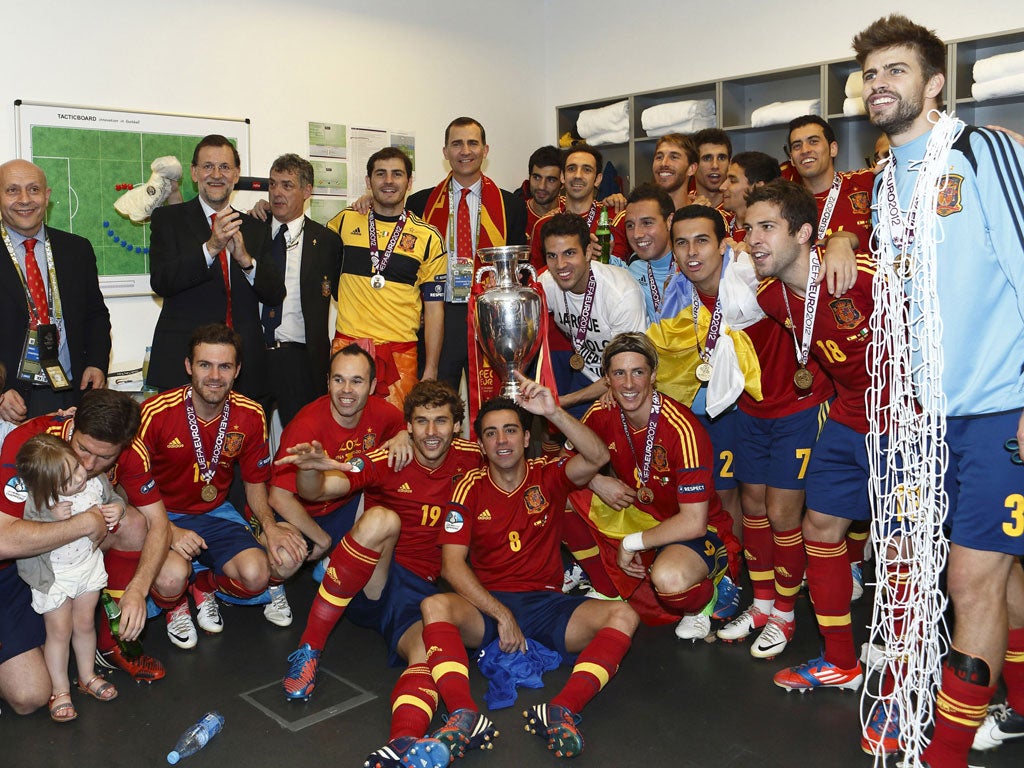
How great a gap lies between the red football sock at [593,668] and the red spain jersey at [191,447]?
5.08 feet

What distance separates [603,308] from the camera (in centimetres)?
384

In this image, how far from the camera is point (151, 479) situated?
3281 mm

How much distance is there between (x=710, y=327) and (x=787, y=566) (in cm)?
96

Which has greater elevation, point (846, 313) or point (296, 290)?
point (296, 290)

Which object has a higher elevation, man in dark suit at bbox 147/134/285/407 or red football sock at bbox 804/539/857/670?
man in dark suit at bbox 147/134/285/407

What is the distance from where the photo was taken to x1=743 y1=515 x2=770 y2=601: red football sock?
354cm

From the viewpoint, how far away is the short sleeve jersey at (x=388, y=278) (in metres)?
4.36

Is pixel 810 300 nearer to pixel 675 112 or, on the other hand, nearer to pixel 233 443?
pixel 233 443

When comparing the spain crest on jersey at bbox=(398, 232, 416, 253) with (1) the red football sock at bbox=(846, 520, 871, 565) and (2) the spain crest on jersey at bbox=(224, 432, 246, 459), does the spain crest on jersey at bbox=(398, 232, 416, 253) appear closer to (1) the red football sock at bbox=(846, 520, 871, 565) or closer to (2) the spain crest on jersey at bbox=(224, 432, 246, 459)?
(2) the spain crest on jersey at bbox=(224, 432, 246, 459)

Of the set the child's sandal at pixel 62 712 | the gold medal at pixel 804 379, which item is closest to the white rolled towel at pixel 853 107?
the gold medal at pixel 804 379

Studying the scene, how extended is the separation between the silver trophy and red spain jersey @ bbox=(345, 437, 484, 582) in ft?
1.49

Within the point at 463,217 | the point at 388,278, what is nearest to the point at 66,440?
the point at 388,278

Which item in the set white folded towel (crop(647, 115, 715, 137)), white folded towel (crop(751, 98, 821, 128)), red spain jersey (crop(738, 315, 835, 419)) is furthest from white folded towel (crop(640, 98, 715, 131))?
red spain jersey (crop(738, 315, 835, 419))

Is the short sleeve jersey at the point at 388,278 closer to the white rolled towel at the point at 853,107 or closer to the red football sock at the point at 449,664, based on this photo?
the red football sock at the point at 449,664
